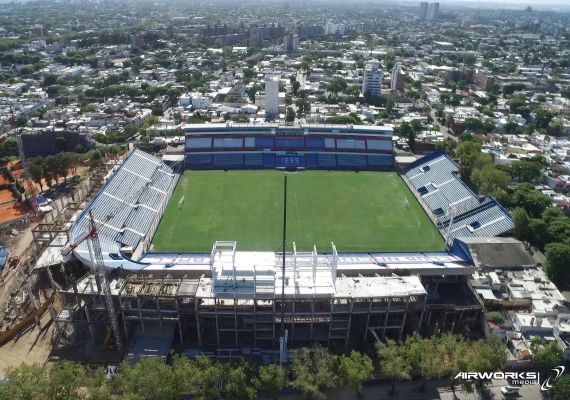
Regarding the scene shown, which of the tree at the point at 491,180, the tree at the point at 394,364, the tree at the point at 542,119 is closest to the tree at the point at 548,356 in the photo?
the tree at the point at 394,364

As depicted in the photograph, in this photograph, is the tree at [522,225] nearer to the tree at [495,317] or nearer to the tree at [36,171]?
the tree at [495,317]

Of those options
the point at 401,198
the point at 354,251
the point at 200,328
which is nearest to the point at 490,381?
the point at 354,251

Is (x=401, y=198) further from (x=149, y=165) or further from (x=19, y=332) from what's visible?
(x=19, y=332)

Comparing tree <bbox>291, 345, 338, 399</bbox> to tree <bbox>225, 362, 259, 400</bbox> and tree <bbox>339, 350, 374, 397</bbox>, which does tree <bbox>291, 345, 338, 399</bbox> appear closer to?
tree <bbox>339, 350, 374, 397</bbox>

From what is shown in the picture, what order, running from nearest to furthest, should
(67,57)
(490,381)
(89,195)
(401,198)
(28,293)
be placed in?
(490,381) < (28,293) < (89,195) < (401,198) < (67,57)

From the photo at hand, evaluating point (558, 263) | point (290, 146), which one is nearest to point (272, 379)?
point (558, 263)

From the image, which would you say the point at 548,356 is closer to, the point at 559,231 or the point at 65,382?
the point at 559,231
